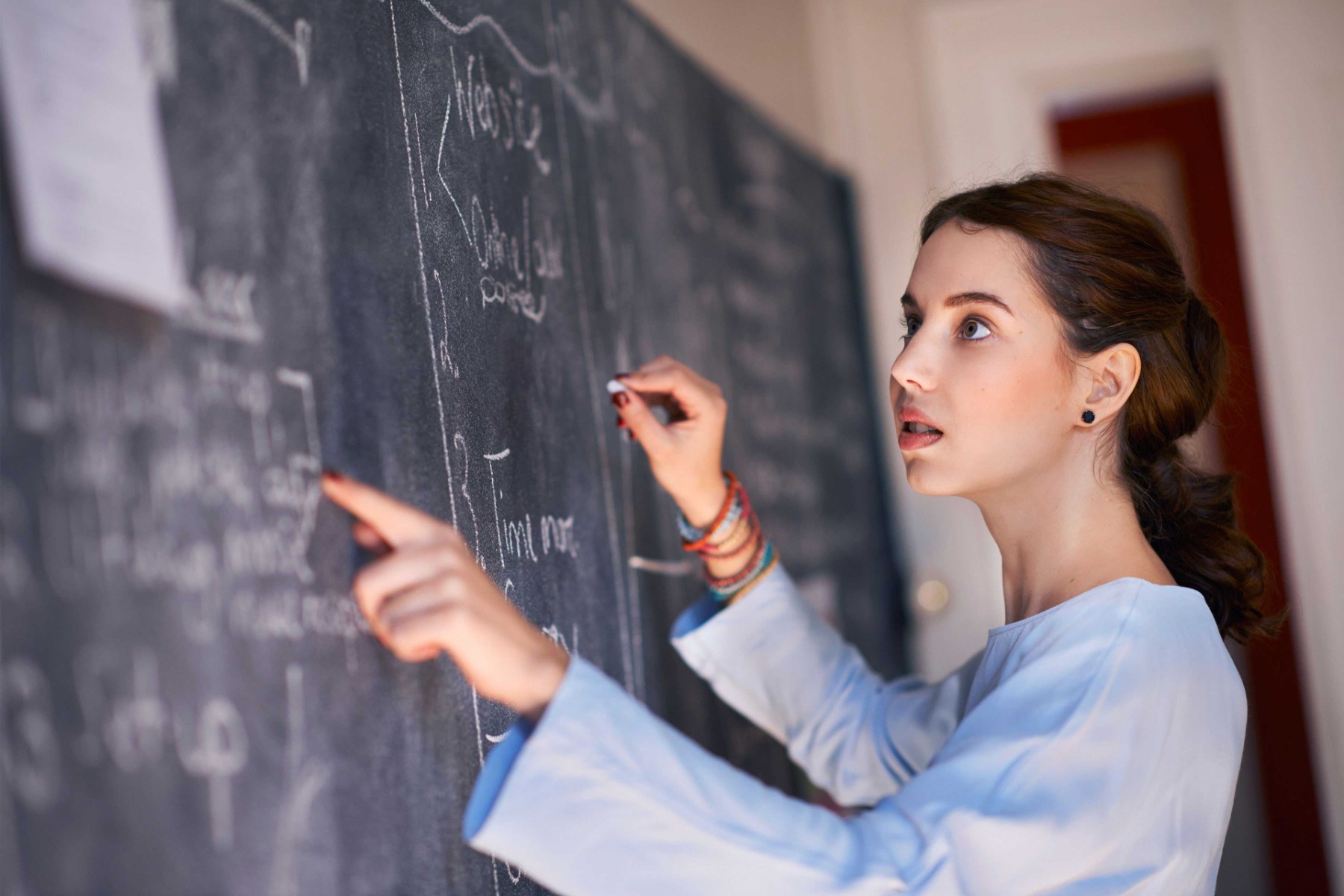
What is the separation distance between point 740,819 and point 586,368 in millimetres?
673

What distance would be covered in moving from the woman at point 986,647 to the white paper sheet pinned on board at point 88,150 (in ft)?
0.73

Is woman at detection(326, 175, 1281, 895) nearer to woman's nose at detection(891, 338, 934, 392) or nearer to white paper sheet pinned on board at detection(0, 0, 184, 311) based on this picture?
woman's nose at detection(891, 338, 934, 392)

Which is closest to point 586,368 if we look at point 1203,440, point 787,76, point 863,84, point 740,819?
point 740,819

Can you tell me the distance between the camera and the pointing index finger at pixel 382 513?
808 millimetres

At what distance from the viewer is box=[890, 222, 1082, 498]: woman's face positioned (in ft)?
3.87

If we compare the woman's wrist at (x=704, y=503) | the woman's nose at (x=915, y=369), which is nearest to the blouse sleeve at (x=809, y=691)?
the woman's wrist at (x=704, y=503)

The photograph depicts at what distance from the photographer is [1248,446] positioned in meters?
2.95

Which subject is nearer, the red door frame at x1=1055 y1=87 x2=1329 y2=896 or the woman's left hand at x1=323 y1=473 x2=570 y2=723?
the woman's left hand at x1=323 y1=473 x2=570 y2=723

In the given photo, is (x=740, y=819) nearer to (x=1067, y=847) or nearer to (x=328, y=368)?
(x=1067, y=847)

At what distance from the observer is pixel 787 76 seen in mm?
2771

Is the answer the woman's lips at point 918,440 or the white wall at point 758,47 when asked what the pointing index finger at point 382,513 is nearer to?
the woman's lips at point 918,440

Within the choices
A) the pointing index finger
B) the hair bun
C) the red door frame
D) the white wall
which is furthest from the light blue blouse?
the red door frame

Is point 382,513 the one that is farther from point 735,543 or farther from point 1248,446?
point 1248,446

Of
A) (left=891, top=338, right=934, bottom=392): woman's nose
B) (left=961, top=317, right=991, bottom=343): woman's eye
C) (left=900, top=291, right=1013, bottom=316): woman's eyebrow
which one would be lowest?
(left=891, top=338, right=934, bottom=392): woman's nose
